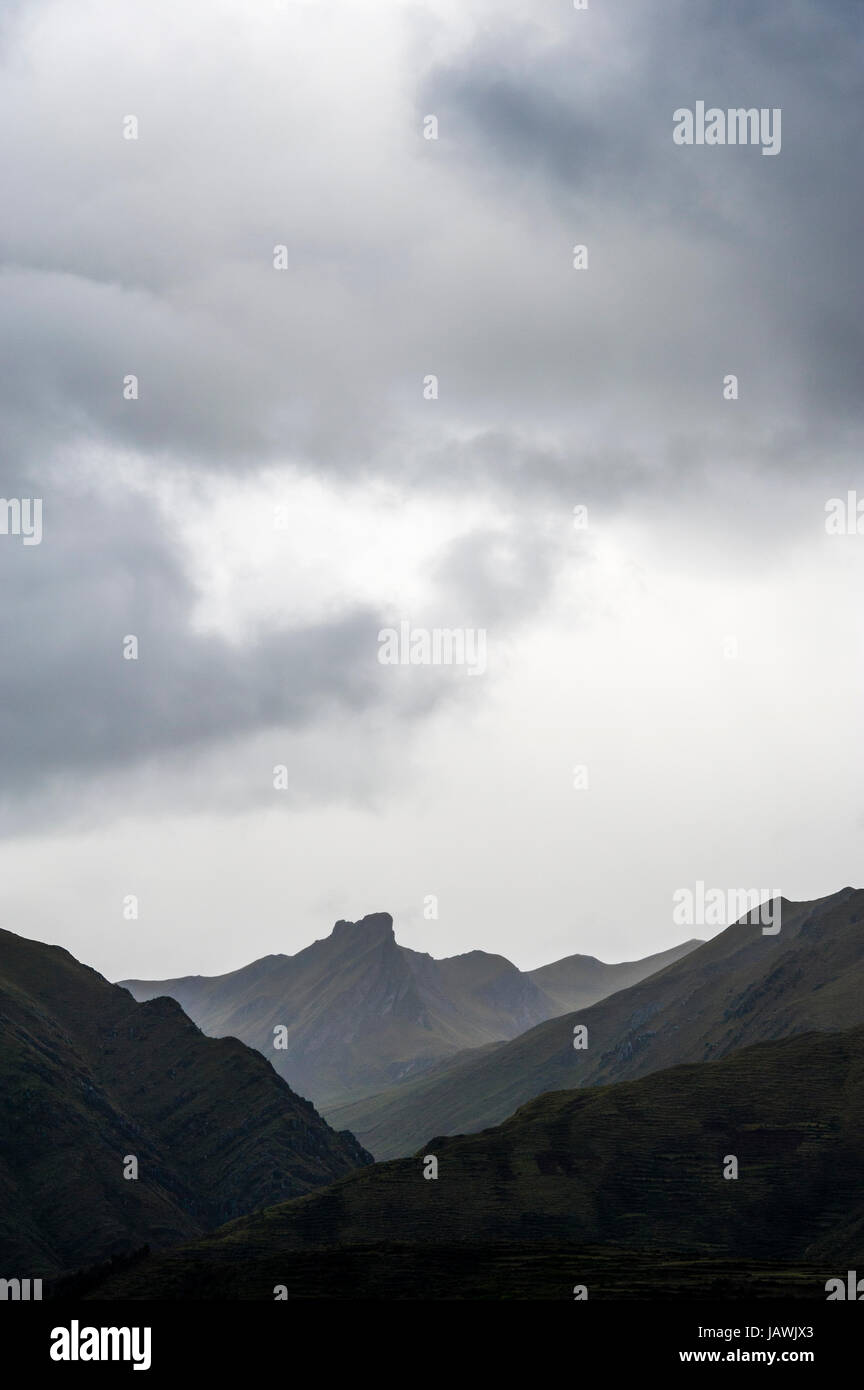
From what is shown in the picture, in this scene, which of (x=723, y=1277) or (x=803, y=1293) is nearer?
(x=803, y=1293)
